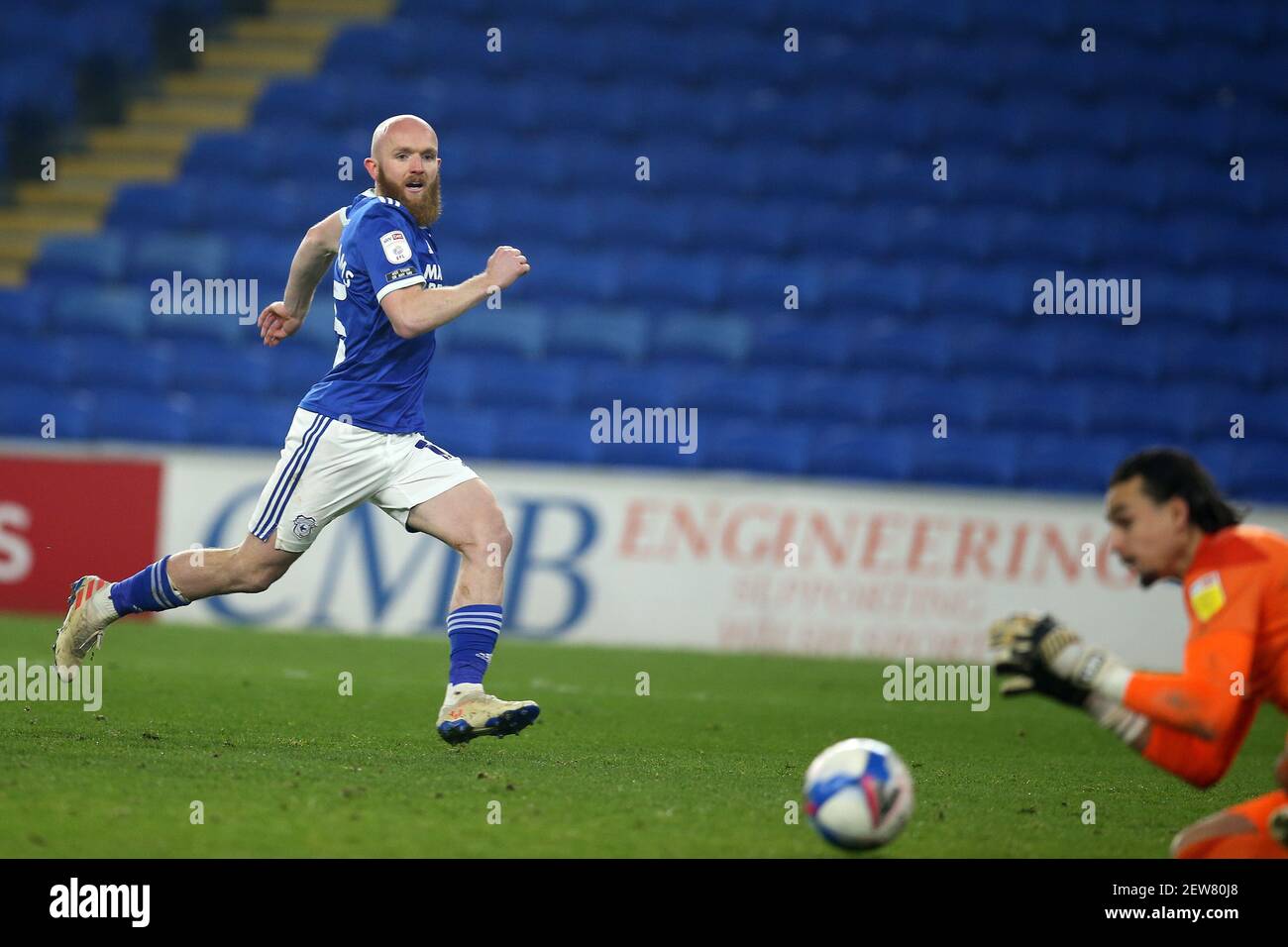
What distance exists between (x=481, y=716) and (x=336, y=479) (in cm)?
113

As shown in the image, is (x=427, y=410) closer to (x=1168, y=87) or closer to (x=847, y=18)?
(x=847, y=18)

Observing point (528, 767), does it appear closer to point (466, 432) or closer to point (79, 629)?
point (79, 629)

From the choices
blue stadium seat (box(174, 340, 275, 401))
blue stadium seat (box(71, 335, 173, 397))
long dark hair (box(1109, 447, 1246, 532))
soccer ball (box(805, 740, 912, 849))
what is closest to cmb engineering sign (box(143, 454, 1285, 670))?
blue stadium seat (box(174, 340, 275, 401))

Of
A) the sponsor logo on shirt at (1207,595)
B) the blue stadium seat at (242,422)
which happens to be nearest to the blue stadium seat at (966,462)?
the blue stadium seat at (242,422)

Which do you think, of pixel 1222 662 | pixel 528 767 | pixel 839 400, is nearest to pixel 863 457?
pixel 839 400

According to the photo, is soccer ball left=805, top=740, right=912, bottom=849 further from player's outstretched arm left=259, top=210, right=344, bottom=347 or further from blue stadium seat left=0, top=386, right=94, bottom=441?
blue stadium seat left=0, top=386, right=94, bottom=441

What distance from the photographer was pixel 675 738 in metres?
7.05

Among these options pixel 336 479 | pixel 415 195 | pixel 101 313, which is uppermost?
pixel 101 313

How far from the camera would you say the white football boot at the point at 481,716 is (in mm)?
5734

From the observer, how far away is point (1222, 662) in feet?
13.0

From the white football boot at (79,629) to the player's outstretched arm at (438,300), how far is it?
1707 mm

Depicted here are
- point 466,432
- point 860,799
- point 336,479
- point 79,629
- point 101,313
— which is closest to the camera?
point 860,799

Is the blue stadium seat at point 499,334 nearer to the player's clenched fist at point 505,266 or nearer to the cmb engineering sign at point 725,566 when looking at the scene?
the cmb engineering sign at point 725,566

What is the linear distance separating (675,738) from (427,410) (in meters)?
6.42
